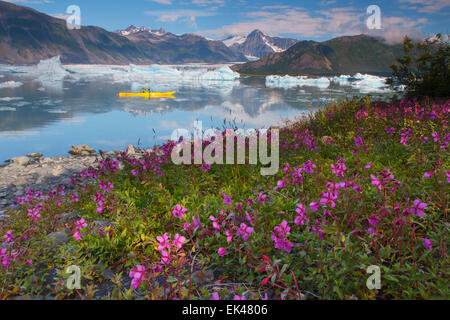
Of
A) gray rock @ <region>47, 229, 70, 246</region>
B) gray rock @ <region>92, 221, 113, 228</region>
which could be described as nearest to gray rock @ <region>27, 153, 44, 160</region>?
gray rock @ <region>47, 229, 70, 246</region>

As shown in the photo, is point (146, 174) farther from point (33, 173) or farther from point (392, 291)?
point (33, 173)

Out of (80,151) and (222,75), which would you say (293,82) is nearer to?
(222,75)

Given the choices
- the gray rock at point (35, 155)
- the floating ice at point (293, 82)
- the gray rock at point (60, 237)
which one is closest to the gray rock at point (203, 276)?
the gray rock at point (60, 237)

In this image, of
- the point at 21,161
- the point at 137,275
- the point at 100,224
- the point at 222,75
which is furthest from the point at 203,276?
the point at 222,75

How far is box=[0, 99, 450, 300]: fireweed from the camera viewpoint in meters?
2.25

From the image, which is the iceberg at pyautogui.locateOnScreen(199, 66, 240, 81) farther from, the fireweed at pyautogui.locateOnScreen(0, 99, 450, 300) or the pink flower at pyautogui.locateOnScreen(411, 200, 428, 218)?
the pink flower at pyautogui.locateOnScreen(411, 200, 428, 218)

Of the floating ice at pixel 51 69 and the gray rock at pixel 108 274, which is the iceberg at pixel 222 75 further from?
the gray rock at pixel 108 274

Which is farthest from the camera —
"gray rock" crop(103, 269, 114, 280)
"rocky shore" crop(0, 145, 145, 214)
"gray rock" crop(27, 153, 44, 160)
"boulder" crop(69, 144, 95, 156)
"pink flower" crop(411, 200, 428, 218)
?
"boulder" crop(69, 144, 95, 156)

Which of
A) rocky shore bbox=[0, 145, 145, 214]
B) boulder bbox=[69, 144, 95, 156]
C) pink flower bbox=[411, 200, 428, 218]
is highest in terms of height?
pink flower bbox=[411, 200, 428, 218]

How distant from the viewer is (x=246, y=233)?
234 centimetres

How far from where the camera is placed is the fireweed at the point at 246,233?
2250mm
